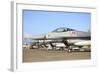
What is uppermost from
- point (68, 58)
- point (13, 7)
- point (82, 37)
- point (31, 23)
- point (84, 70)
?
point (13, 7)

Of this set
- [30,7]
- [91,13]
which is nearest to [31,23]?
[30,7]

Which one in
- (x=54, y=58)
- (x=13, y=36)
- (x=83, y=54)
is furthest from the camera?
(x=83, y=54)

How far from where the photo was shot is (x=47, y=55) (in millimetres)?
1632

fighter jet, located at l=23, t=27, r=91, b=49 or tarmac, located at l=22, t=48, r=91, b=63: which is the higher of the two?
fighter jet, located at l=23, t=27, r=91, b=49

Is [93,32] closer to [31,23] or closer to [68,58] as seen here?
[68,58]

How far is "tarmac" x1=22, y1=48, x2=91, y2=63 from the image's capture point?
1.58m

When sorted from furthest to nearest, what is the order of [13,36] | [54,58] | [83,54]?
[83,54] < [54,58] < [13,36]

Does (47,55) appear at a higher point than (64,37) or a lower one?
lower

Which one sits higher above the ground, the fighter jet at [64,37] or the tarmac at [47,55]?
the fighter jet at [64,37]

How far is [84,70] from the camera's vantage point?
5.73 feet

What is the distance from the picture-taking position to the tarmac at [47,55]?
1576 millimetres

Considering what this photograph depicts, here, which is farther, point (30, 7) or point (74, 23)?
point (74, 23)

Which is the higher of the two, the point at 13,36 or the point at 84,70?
the point at 13,36

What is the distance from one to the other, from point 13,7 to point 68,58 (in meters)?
0.61
